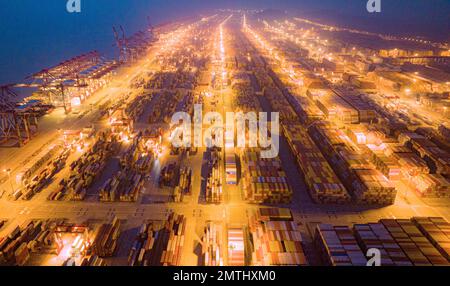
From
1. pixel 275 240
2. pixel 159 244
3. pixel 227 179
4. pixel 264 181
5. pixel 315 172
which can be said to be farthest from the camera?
pixel 227 179

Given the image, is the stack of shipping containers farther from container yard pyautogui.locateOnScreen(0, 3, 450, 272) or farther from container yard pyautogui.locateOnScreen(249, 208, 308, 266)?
container yard pyautogui.locateOnScreen(249, 208, 308, 266)

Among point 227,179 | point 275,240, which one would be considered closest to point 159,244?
point 275,240

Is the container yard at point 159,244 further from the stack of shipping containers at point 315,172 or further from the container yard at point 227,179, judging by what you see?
the stack of shipping containers at point 315,172

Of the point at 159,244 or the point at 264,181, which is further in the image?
the point at 264,181

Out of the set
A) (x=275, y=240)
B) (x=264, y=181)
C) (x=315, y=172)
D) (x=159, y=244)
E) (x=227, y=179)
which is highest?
(x=315, y=172)

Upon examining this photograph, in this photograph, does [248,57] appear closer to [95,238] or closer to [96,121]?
[96,121]

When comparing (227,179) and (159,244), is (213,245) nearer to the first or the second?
(159,244)

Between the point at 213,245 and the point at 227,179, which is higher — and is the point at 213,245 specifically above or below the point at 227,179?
below
